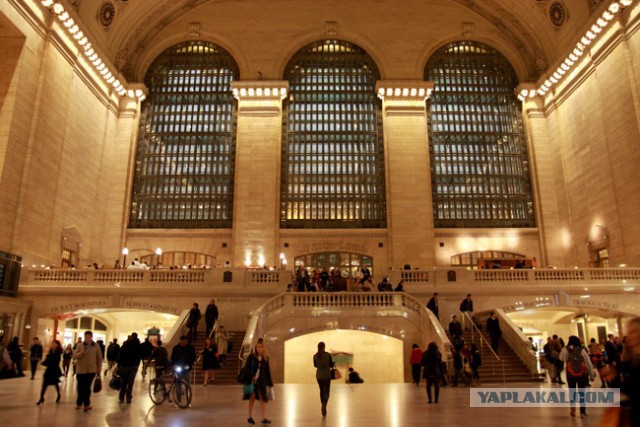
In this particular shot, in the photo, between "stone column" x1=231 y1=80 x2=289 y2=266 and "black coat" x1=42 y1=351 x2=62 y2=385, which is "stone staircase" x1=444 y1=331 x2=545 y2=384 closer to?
"black coat" x1=42 y1=351 x2=62 y2=385

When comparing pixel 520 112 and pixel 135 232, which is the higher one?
pixel 520 112

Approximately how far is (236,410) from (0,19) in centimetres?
1823

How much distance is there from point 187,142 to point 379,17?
1317cm

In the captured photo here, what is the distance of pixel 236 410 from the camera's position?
902 centimetres

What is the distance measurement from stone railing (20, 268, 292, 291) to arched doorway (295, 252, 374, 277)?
729cm

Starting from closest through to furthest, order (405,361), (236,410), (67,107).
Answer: (236,410)
(405,361)
(67,107)

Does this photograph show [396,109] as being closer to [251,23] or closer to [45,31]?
[251,23]

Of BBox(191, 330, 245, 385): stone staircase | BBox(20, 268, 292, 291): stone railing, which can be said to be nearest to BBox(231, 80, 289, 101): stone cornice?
BBox(20, 268, 292, 291): stone railing

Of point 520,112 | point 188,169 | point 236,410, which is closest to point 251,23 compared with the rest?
point 188,169

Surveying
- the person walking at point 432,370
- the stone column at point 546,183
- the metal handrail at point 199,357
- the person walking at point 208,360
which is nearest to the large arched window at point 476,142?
the stone column at point 546,183

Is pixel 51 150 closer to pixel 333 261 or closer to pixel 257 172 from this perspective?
pixel 257 172

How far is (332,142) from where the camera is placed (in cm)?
2905

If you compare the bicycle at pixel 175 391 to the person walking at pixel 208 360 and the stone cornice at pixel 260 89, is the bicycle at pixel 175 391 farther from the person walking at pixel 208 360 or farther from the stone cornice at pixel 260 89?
the stone cornice at pixel 260 89

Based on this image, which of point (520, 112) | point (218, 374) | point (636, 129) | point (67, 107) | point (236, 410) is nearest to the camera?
point (236, 410)
